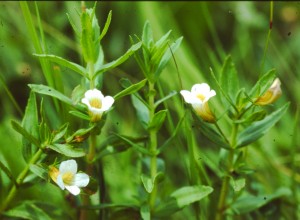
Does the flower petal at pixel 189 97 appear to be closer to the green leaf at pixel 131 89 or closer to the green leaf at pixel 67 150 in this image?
the green leaf at pixel 131 89

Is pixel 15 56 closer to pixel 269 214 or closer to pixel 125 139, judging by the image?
pixel 125 139

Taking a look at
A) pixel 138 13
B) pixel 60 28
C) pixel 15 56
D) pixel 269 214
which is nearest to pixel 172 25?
pixel 138 13

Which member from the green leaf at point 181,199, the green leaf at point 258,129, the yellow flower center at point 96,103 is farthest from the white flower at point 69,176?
the green leaf at point 258,129

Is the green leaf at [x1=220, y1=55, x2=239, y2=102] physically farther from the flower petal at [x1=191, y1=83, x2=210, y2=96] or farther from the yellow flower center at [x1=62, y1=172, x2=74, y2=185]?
the yellow flower center at [x1=62, y1=172, x2=74, y2=185]

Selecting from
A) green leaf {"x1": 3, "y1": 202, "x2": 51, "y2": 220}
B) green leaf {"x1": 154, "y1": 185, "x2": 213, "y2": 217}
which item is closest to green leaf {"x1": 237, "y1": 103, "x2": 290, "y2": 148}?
green leaf {"x1": 154, "y1": 185, "x2": 213, "y2": 217}

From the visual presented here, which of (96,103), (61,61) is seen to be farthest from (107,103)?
(61,61)
